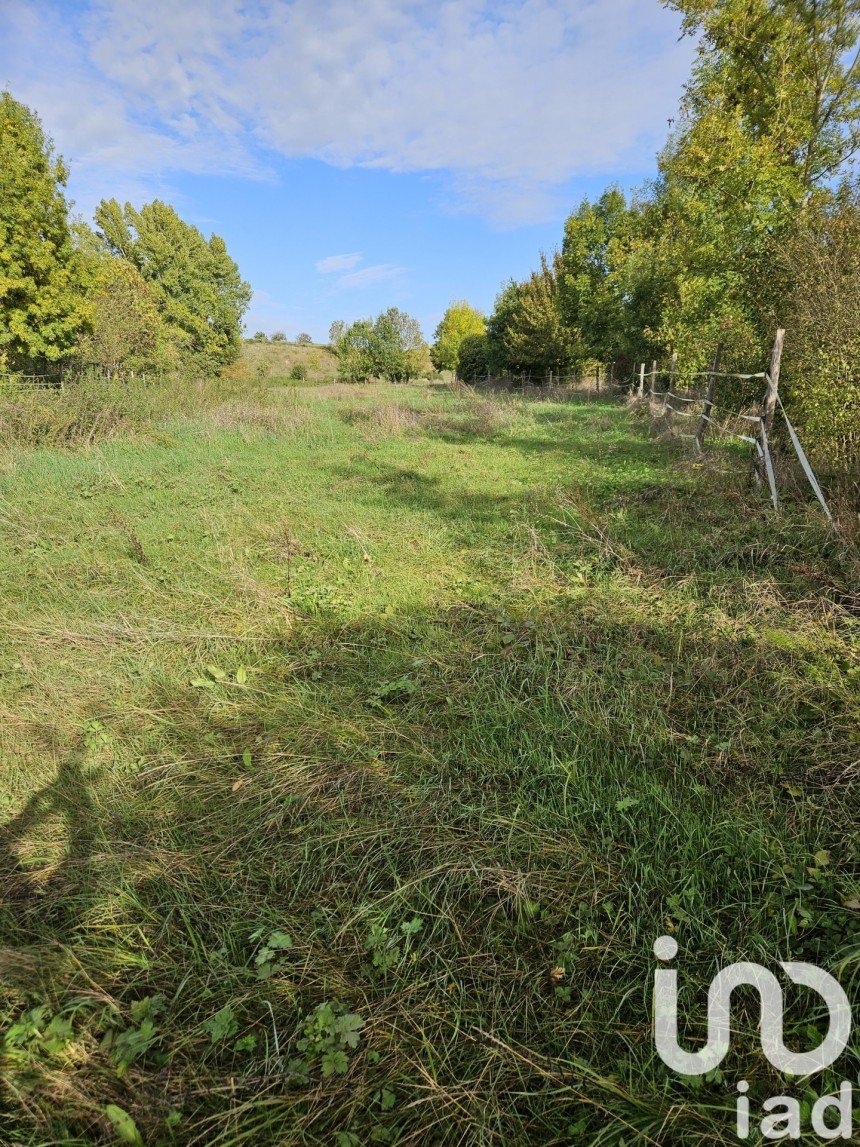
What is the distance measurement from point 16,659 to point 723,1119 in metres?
4.31

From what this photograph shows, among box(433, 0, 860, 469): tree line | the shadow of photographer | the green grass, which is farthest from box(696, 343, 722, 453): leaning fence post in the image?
the shadow of photographer

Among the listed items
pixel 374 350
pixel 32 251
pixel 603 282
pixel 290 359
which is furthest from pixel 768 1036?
pixel 290 359

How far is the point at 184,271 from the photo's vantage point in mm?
33688

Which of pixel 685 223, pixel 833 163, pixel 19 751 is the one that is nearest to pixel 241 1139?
pixel 19 751

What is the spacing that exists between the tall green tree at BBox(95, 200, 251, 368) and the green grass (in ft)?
111

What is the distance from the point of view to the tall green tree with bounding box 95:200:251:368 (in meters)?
32.1

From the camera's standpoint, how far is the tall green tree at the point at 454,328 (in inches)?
1895

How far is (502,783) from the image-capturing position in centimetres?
238

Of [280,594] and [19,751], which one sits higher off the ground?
[280,594]

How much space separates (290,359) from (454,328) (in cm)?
1792

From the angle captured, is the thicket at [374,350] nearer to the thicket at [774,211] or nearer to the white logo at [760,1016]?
the thicket at [774,211]

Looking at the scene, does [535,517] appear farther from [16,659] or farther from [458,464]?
[16,659]

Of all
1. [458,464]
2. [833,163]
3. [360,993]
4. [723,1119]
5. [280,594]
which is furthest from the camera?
[833,163]

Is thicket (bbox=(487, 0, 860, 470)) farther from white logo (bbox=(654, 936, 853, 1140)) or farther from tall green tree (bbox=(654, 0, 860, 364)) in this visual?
white logo (bbox=(654, 936, 853, 1140))
